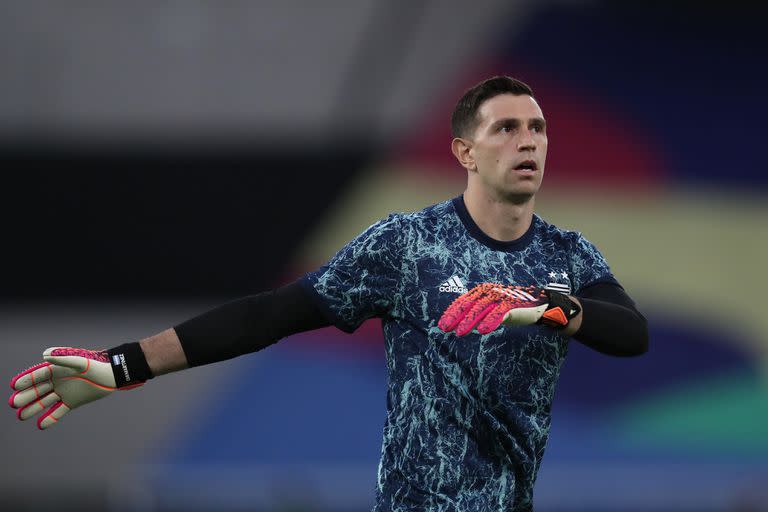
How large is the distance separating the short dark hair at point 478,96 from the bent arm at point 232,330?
865 mm

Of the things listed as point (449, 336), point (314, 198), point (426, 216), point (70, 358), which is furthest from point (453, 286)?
point (314, 198)

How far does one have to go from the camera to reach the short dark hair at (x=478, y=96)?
442cm

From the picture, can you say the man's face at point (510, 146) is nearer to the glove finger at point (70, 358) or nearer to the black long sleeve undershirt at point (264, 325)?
the black long sleeve undershirt at point (264, 325)

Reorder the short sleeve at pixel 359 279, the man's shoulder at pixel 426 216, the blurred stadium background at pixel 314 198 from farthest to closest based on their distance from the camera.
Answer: the blurred stadium background at pixel 314 198
the man's shoulder at pixel 426 216
the short sleeve at pixel 359 279

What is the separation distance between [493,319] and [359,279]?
668 mm

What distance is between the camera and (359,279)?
13.9 feet

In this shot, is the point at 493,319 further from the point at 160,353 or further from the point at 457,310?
the point at 160,353

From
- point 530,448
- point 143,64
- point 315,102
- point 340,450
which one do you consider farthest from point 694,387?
point 530,448

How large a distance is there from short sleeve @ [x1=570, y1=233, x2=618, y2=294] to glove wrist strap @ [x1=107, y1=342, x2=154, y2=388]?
5.02ft

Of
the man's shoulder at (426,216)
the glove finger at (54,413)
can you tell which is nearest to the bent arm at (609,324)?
the man's shoulder at (426,216)

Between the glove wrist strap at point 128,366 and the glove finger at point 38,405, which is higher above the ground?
the glove wrist strap at point 128,366

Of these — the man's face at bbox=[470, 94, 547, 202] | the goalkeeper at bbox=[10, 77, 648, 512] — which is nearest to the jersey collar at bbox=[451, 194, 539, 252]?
the goalkeeper at bbox=[10, 77, 648, 512]

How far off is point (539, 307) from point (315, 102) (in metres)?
8.07

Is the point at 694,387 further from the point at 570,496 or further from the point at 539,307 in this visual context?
the point at 539,307
